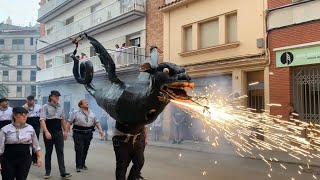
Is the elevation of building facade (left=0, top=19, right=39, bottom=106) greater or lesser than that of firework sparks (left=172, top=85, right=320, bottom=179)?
greater

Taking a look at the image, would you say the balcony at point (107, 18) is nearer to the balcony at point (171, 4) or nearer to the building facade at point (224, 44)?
the balcony at point (171, 4)

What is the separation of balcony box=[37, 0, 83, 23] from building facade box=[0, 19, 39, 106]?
95.5 feet

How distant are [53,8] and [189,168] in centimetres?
2437

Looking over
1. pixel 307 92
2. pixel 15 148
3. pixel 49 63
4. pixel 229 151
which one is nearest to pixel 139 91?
pixel 15 148

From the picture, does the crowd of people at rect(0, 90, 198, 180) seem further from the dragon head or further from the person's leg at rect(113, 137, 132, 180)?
the dragon head

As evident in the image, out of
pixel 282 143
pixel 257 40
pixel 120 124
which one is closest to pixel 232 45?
pixel 257 40

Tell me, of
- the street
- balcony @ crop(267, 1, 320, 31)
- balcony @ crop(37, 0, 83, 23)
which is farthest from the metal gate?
balcony @ crop(37, 0, 83, 23)

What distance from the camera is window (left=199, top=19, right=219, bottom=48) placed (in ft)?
53.6

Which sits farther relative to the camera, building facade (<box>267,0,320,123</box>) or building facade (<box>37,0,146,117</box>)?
building facade (<box>37,0,146,117</box>)

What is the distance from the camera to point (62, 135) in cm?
793

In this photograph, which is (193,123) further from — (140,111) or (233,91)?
(140,111)

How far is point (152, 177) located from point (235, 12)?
9.33 meters

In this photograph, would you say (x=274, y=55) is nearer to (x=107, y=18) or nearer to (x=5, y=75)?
(x=107, y=18)

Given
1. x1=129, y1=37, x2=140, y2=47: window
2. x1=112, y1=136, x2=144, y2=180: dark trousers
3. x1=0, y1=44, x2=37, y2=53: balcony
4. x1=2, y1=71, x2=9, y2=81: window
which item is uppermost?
x1=0, y1=44, x2=37, y2=53: balcony
